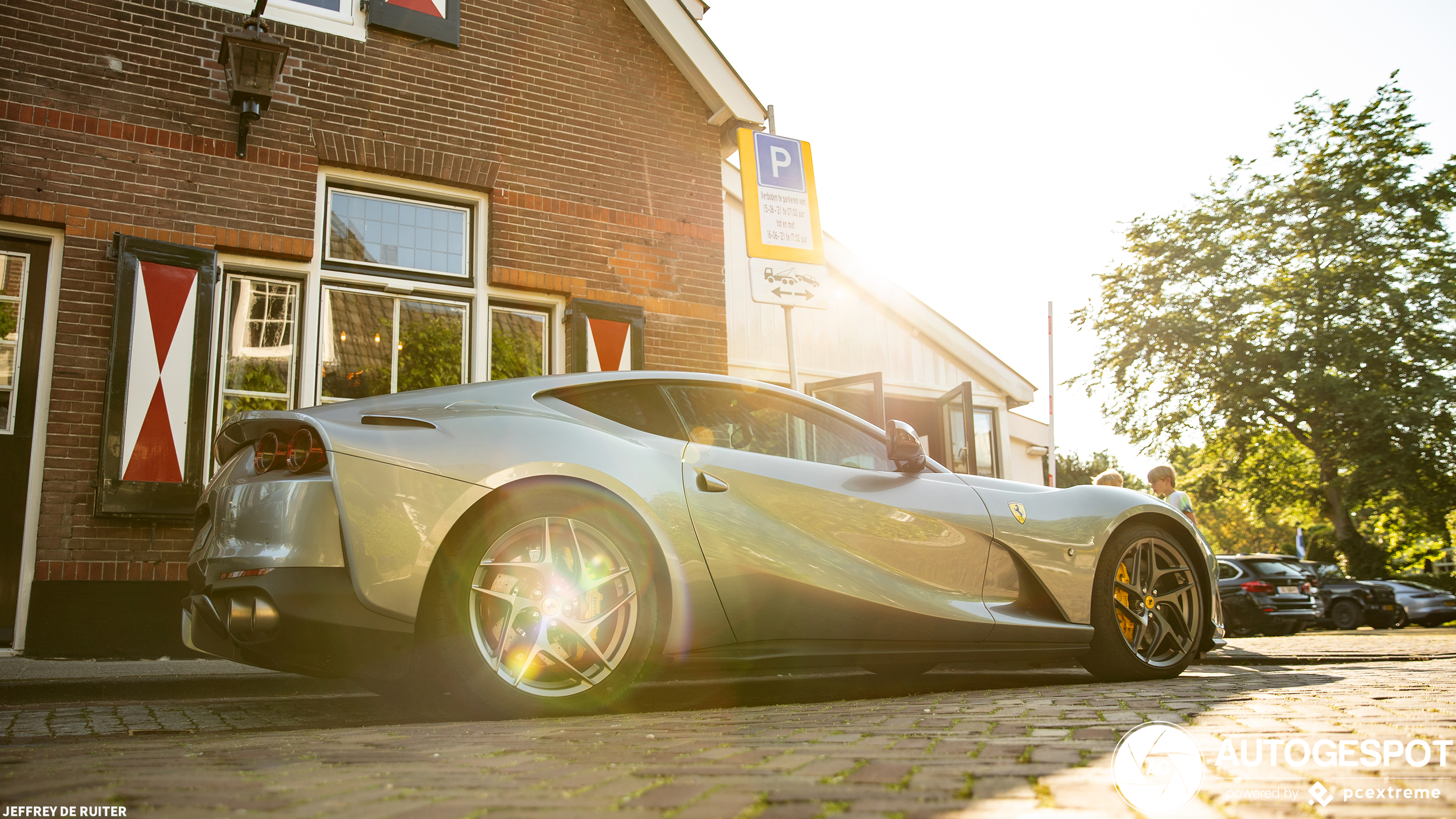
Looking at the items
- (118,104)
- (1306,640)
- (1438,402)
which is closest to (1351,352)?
(1438,402)

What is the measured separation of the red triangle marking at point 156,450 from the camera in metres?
6.19

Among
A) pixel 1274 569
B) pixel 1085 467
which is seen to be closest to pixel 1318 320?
pixel 1274 569

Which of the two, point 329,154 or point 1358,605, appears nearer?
point 329,154

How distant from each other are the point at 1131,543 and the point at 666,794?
3496 millimetres

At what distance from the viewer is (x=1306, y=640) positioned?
12117 mm

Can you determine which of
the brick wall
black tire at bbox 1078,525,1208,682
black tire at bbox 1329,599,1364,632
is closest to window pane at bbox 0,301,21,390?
the brick wall

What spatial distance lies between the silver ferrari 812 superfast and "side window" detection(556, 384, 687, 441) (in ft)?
0.04

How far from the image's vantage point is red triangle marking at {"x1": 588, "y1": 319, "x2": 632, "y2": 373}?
25.9ft

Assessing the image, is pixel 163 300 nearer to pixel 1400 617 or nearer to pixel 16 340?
pixel 16 340

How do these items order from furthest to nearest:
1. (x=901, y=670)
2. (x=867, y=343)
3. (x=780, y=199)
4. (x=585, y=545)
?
1. (x=867, y=343)
2. (x=780, y=199)
3. (x=901, y=670)
4. (x=585, y=545)

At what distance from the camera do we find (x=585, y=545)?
3.39 meters

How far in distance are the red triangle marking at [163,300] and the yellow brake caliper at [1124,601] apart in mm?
5700

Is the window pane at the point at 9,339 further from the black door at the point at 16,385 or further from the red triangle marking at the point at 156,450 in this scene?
the red triangle marking at the point at 156,450

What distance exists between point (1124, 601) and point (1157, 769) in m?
2.78
